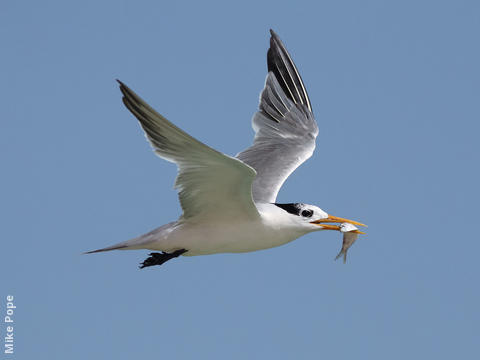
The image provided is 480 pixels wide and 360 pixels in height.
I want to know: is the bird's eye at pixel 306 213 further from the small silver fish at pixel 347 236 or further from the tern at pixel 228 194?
the small silver fish at pixel 347 236

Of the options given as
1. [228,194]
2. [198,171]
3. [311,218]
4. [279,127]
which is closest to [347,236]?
[311,218]

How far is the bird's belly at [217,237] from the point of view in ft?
32.7

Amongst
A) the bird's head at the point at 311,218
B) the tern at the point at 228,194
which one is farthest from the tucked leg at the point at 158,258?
the bird's head at the point at 311,218

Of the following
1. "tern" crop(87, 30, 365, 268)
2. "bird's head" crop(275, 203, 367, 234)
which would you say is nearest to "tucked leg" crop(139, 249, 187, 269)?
"tern" crop(87, 30, 365, 268)

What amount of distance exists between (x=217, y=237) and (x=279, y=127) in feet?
12.6

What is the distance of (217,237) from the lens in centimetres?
997

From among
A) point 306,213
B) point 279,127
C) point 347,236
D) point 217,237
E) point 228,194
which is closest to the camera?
point 228,194

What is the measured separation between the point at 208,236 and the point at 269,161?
2.68 m

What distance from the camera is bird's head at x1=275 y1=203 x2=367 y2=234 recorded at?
10422 mm

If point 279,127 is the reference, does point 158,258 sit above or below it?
below

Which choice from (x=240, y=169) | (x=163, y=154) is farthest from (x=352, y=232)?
(x=163, y=154)

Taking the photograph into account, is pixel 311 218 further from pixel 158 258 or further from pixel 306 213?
pixel 158 258

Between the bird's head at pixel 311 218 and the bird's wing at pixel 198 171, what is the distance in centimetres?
75

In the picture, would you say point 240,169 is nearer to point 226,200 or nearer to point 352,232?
point 226,200
